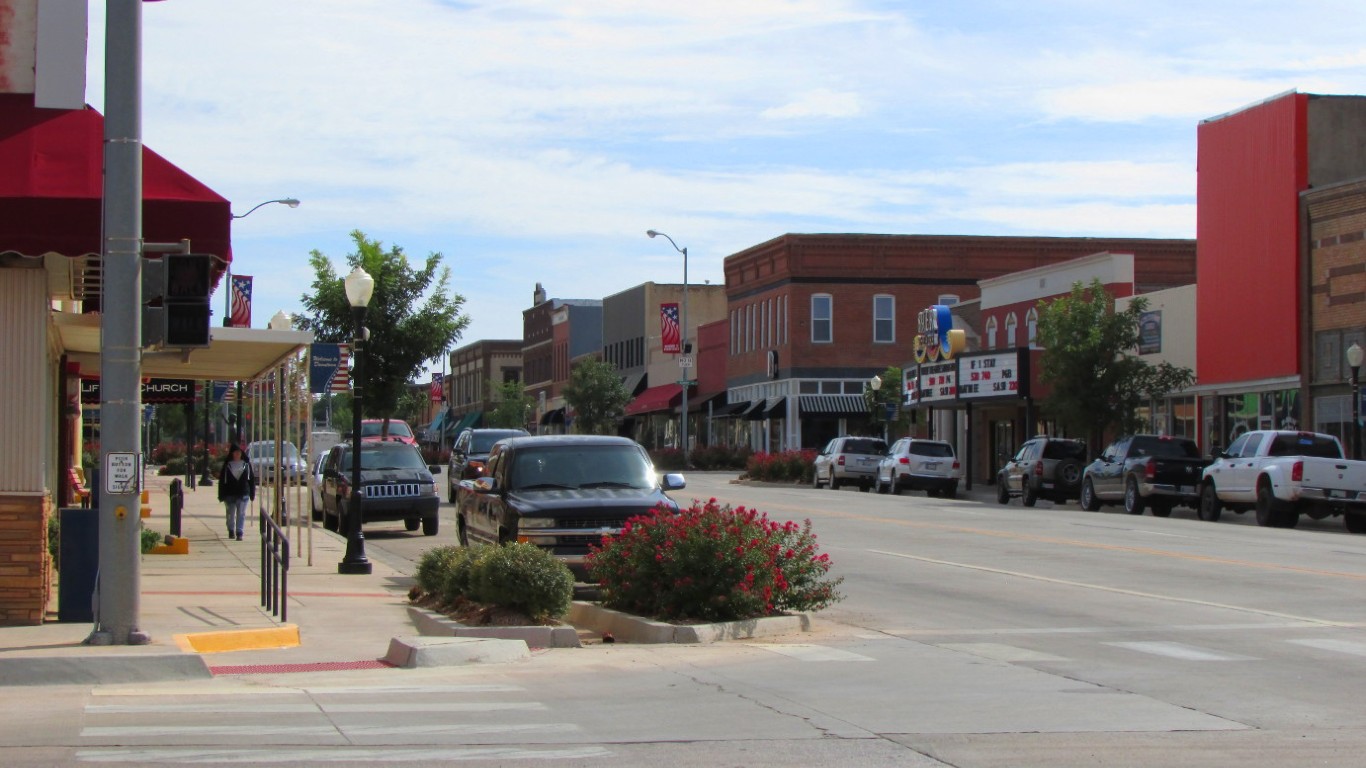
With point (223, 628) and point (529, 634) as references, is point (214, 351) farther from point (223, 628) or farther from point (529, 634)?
point (529, 634)

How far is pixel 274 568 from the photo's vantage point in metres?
15.9

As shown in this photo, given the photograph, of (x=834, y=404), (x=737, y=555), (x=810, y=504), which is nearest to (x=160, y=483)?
(x=810, y=504)

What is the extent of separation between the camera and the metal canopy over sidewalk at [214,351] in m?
15.7

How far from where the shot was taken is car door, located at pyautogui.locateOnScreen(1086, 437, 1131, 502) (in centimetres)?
3797

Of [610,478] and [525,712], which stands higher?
[610,478]

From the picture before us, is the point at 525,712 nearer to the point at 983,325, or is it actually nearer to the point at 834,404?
the point at 983,325

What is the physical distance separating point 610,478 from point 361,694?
27.0ft

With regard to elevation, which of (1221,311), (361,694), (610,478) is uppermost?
(1221,311)

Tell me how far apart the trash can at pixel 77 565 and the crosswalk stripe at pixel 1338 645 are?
32.5 ft

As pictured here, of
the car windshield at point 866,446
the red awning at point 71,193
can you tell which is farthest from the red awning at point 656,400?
the red awning at point 71,193

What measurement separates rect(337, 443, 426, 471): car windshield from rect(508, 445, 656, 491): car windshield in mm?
11174

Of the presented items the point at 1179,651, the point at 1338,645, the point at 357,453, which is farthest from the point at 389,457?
the point at 1338,645

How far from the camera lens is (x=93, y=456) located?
39312mm

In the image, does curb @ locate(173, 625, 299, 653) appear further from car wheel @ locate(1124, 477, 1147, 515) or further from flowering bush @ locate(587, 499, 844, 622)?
car wheel @ locate(1124, 477, 1147, 515)
